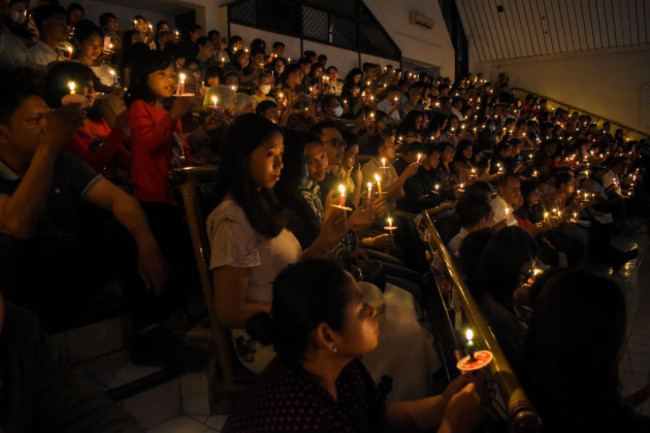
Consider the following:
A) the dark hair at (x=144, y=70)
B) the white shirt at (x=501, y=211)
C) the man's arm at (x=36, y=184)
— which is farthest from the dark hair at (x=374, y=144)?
→ the man's arm at (x=36, y=184)

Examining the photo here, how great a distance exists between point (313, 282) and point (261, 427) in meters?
0.35

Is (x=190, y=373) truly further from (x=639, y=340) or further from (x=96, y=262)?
(x=639, y=340)

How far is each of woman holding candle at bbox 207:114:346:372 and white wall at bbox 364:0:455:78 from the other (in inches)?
473

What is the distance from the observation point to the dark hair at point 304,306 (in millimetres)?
1086

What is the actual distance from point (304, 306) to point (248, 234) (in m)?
0.66

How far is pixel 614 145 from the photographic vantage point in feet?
35.7

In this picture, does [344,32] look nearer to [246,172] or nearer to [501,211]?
[501,211]

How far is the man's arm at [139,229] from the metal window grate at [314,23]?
9.58m

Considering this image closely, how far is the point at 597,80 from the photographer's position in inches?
579

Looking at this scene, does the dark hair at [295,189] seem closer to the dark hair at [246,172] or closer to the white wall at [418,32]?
the dark hair at [246,172]

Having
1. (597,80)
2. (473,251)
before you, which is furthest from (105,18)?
(597,80)

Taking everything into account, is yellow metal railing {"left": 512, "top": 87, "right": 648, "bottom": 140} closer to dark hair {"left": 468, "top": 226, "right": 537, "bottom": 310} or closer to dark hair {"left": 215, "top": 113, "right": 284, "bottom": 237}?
dark hair {"left": 468, "top": 226, "right": 537, "bottom": 310}

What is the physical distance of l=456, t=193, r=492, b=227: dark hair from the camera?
2986mm

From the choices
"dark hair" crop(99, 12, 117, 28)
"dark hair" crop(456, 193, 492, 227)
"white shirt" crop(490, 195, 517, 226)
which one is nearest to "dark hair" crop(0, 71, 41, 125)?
"dark hair" crop(456, 193, 492, 227)
